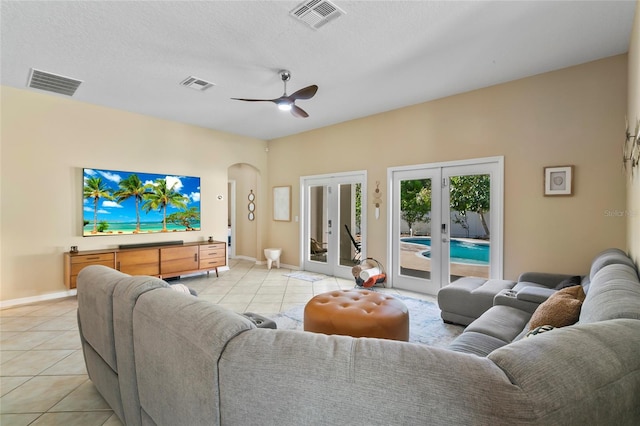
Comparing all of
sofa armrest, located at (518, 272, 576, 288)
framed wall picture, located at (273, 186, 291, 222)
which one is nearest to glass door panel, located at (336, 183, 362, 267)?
framed wall picture, located at (273, 186, 291, 222)

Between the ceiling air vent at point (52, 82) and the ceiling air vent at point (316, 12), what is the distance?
3177 millimetres

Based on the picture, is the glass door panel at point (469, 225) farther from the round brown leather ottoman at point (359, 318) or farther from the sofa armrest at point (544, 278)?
the round brown leather ottoman at point (359, 318)

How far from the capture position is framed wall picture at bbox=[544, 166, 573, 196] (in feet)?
11.1

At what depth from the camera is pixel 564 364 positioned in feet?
2.54

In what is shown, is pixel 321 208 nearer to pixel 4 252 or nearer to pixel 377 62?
pixel 377 62

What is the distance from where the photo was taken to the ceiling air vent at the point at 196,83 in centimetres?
375

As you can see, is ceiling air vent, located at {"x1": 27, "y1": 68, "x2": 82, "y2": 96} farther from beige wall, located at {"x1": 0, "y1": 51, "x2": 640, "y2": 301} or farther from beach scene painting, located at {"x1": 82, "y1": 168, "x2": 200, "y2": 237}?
beach scene painting, located at {"x1": 82, "y1": 168, "x2": 200, "y2": 237}

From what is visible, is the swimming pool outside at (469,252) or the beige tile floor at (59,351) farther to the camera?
the swimming pool outside at (469,252)

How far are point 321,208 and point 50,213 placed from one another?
436 centimetres

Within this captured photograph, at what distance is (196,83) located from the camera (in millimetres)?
3885

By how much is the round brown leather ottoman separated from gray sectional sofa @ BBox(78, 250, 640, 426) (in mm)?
1346

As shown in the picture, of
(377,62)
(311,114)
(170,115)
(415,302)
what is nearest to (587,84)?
(377,62)

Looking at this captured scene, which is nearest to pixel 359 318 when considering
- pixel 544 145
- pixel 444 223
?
pixel 444 223

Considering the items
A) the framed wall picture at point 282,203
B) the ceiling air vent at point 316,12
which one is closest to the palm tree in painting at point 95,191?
the framed wall picture at point 282,203
